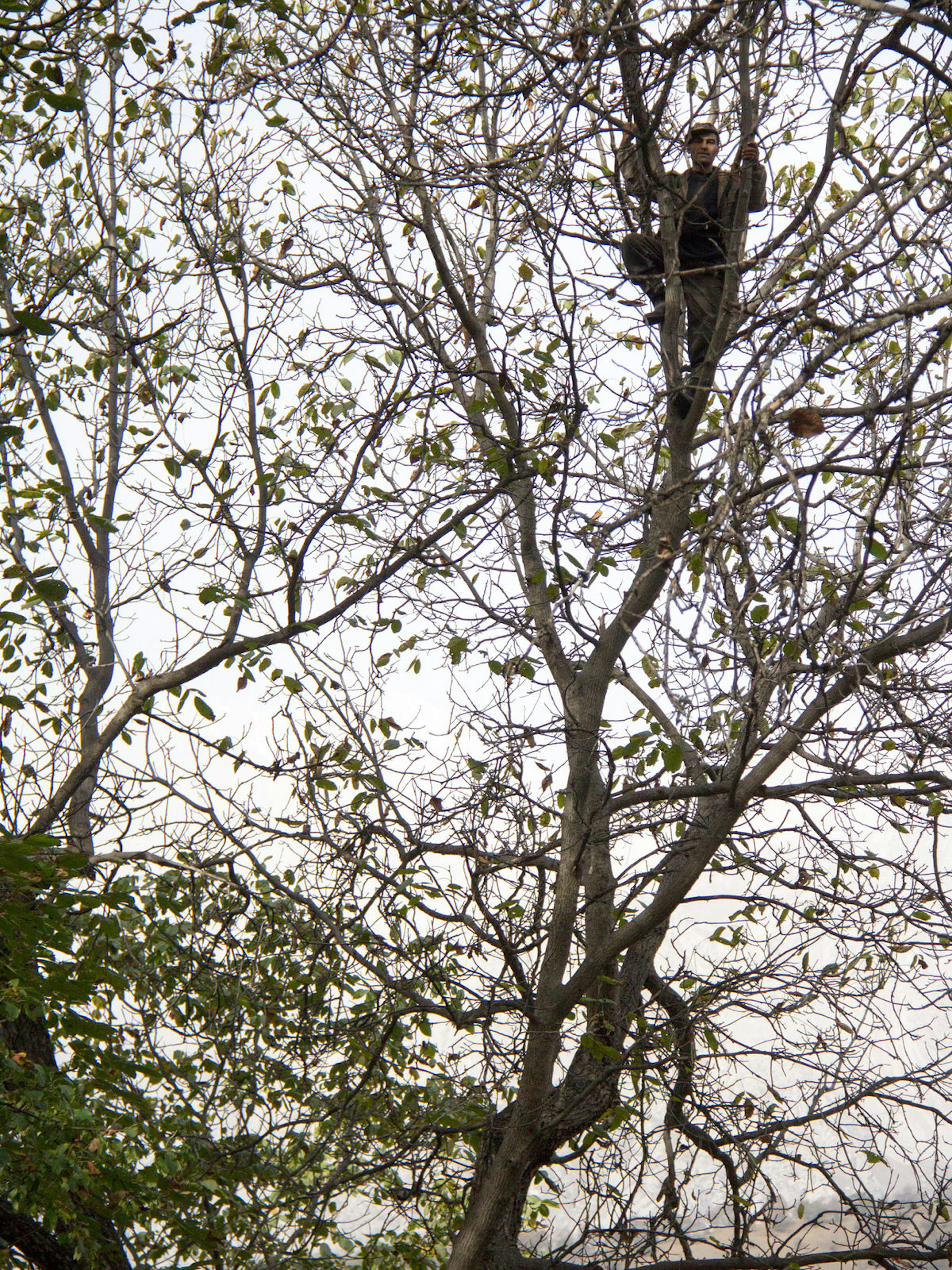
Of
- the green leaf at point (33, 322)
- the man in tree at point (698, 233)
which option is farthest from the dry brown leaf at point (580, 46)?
the green leaf at point (33, 322)

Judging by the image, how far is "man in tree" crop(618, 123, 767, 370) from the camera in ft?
15.7

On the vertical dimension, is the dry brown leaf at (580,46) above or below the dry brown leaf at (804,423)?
above

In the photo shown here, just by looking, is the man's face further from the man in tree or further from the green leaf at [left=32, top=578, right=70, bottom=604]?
the green leaf at [left=32, top=578, right=70, bottom=604]

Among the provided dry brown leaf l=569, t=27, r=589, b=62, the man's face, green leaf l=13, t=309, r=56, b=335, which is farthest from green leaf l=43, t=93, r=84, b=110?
the man's face

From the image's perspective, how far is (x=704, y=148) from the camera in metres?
4.91

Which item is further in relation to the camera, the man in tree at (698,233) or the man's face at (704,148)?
the man's face at (704,148)

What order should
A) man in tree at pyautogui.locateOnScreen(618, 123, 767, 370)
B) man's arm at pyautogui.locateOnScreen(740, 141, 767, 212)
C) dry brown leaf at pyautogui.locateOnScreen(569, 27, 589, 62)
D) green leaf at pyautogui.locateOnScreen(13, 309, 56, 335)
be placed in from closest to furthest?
green leaf at pyautogui.locateOnScreen(13, 309, 56, 335)
dry brown leaf at pyautogui.locateOnScreen(569, 27, 589, 62)
man's arm at pyautogui.locateOnScreen(740, 141, 767, 212)
man in tree at pyautogui.locateOnScreen(618, 123, 767, 370)

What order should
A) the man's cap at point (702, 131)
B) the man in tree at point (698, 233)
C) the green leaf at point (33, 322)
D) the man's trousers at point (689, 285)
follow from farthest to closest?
the man's trousers at point (689, 285) → the man's cap at point (702, 131) → the man in tree at point (698, 233) → the green leaf at point (33, 322)

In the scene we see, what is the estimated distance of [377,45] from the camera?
20.5ft

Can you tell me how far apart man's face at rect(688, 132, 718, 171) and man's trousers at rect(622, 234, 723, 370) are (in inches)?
14.8

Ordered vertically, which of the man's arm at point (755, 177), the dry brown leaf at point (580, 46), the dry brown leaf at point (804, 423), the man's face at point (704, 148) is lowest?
the dry brown leaf at point (804, 423)

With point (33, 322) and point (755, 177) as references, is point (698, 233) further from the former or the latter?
point (33, 322)

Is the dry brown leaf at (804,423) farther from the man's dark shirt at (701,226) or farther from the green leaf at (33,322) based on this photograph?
the green leaf at (33,322)

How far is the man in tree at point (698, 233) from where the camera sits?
477 centimetres
